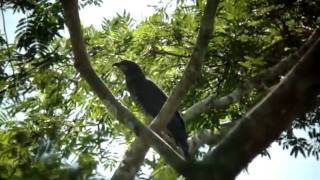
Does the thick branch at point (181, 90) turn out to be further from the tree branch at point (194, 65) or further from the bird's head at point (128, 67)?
the bird's head at point (128, 67)

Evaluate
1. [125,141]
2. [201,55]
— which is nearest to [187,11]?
[125,141]

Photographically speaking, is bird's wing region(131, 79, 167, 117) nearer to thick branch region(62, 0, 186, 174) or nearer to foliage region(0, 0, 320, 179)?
foliage region(0, 0, 320, 179)

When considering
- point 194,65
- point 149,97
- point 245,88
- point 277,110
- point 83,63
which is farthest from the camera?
point 149,97

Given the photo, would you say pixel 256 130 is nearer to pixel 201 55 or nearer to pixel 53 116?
pixel 201 55

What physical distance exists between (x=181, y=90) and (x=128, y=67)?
193cm

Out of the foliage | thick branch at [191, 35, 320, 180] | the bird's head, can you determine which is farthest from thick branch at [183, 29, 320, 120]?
thick branch at [191, 35, 320, 180]

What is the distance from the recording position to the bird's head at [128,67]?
19.0 feet

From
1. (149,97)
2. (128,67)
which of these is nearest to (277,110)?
(149,97)

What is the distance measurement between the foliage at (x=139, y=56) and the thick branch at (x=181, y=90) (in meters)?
0.74

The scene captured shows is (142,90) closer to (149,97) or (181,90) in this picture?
(149,97)

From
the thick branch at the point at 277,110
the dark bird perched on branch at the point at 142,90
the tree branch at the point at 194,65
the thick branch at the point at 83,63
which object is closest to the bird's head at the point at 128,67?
the dark bird perched on branch at the point at 142,90

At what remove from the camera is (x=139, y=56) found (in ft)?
20.0

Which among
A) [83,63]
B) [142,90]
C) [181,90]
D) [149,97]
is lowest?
[181,90]

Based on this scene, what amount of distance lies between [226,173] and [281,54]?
3.31 meters
